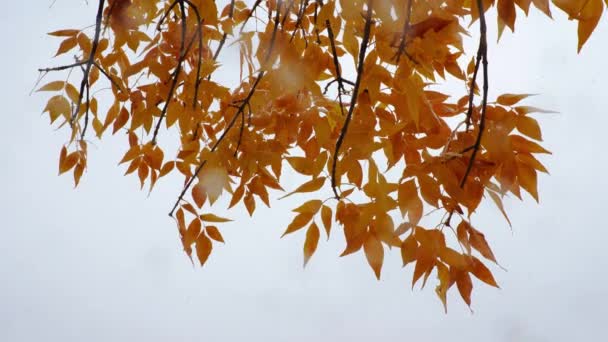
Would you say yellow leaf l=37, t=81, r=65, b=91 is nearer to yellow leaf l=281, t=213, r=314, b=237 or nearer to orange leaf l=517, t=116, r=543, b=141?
yellow leaf l=281, t=213, r=314, b=237

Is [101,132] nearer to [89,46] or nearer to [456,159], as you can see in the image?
[89,46]

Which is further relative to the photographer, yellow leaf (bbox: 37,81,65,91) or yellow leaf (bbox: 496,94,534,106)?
yellow leaf (bbox: 37,81,65,91)

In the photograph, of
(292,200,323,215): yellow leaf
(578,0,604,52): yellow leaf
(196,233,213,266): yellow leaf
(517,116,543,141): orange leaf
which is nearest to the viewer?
(578,0,604,52): yellow leaf

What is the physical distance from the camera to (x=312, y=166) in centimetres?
82

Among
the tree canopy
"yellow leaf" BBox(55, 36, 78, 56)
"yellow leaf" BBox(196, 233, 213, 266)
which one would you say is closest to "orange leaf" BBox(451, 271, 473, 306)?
the tree canopy

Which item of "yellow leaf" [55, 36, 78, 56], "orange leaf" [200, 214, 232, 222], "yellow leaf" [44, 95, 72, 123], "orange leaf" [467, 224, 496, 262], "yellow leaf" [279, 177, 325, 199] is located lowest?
"orange leaf" [467, 224, 496, 262]

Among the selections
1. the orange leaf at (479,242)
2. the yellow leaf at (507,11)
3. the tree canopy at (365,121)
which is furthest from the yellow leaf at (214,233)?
the yellow leaf at (507,11)

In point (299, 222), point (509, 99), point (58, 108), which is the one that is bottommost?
point (299, 222)

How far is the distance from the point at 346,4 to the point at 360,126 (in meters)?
0.15

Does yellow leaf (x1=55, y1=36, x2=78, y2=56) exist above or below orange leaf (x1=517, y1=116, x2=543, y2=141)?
above

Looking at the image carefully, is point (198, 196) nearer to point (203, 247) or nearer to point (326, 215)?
point (203, 247)

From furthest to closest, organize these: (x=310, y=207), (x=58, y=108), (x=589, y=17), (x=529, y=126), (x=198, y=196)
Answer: (x=58, y=108), (x=198, y=196), (x=310, y=207), (x=529, y=126), (x=589, y=17)

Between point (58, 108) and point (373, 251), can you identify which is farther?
point (58, 108)

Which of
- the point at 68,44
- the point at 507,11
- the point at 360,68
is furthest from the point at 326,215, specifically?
the point at 68,44
